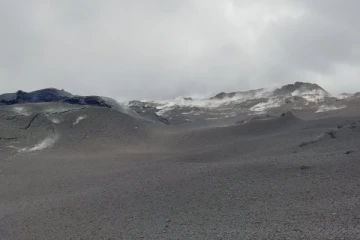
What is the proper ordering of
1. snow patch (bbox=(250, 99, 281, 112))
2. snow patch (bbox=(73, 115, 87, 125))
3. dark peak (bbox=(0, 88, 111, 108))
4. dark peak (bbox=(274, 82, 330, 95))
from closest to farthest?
snow patch (bbox=(73, 115, 87, 125)), dark peak (bbox=(0, 88, 111, 108)), snow patch (bbox=(250, 99, 281, 112)), dark peak (bbox=(274, 82, 330, 95))

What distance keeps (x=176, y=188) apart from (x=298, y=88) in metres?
91.0

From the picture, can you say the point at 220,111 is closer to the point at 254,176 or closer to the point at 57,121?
the point at 57,121

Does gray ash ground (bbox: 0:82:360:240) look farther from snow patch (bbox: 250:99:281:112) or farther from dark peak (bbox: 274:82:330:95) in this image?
dark peak (bbox: 274:82:330:95)

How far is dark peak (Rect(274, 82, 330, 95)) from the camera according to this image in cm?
10206

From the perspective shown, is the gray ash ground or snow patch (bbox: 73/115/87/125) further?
snow patch (bbox: 73/115/87/125)

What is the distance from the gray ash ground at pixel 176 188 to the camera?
13133 millimetres

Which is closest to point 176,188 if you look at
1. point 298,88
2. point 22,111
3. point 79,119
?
point 79,119

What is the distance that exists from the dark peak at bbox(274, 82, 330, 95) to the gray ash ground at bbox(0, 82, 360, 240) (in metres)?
71.0

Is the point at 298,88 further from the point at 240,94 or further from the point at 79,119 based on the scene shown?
the point at 79,119

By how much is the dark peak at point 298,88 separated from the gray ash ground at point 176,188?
71009mm

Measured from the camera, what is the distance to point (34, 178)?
81.7 ft

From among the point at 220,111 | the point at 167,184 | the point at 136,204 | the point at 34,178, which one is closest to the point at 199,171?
the point at 167,184

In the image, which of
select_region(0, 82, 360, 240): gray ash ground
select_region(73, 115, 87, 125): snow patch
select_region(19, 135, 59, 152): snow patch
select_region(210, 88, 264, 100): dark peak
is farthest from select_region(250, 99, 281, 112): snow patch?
select_region(19, 135, 59, 152): snow patch

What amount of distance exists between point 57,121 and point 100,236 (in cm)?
2584
